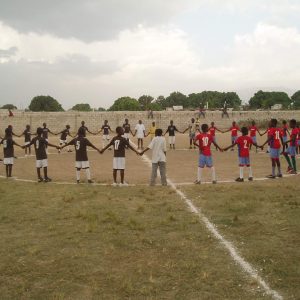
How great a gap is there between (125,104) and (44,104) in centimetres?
2119

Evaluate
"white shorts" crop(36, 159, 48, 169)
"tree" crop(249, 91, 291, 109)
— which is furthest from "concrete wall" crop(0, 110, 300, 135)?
"tree" crop(249, 91, 291, 109)

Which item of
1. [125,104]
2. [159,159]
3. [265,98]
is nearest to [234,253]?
[159,159]

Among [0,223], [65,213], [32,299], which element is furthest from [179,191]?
[32,299]

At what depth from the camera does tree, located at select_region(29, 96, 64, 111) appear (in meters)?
118

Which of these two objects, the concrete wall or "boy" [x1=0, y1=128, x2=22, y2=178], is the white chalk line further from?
the concrete wall

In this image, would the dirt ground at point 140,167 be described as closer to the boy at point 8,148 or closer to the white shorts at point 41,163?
the boy at point 8,148

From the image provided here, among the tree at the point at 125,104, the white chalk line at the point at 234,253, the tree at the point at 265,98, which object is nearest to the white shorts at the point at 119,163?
the white chalk line at the point at 234,253

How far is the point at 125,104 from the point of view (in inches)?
4845

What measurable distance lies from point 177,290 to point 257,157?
18.4m

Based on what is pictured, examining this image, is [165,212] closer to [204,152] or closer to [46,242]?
[46,242]

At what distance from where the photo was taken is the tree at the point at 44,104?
11775 centimetres

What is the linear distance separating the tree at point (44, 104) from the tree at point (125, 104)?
14470 millimetres

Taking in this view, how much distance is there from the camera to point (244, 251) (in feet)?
25.9

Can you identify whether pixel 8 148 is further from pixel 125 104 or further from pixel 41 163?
pixel 125 104
